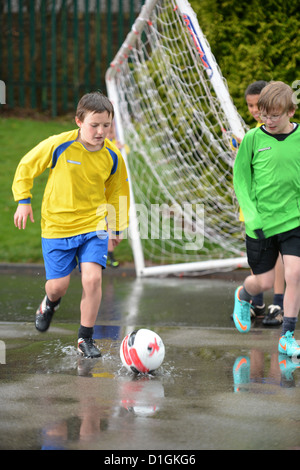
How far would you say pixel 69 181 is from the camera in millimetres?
5145

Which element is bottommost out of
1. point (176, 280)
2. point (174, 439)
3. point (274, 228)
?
point (176, 280)

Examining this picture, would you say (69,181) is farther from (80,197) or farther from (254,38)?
(254,38)

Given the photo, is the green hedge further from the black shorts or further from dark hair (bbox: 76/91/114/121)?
dark hair (bbox: 76/91/114/121)

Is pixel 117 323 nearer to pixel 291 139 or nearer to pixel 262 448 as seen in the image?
pixel 291 139

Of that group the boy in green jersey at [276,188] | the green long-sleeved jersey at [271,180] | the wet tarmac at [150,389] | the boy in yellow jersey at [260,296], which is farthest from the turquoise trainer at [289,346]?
the boy in yellow jersey at [260,296]

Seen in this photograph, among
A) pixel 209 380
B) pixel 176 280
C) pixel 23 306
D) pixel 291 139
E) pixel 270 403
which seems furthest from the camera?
pixel 176 280

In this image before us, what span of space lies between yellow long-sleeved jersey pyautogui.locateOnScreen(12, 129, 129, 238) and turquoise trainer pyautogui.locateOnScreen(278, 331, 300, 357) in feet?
4.57

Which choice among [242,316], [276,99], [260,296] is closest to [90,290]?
[242,316]

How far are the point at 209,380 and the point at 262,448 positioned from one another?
1.15 m

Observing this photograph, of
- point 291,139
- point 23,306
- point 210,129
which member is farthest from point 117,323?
point 210,129

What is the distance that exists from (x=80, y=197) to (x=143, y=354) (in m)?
1.21

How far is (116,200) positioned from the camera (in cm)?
543

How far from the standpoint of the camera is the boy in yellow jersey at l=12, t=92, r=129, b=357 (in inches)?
199

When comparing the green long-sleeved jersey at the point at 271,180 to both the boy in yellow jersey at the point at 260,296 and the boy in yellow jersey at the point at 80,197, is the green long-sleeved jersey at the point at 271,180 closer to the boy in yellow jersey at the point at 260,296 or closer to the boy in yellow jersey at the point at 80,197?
the boy in yellow jersey at the point at 80,197
